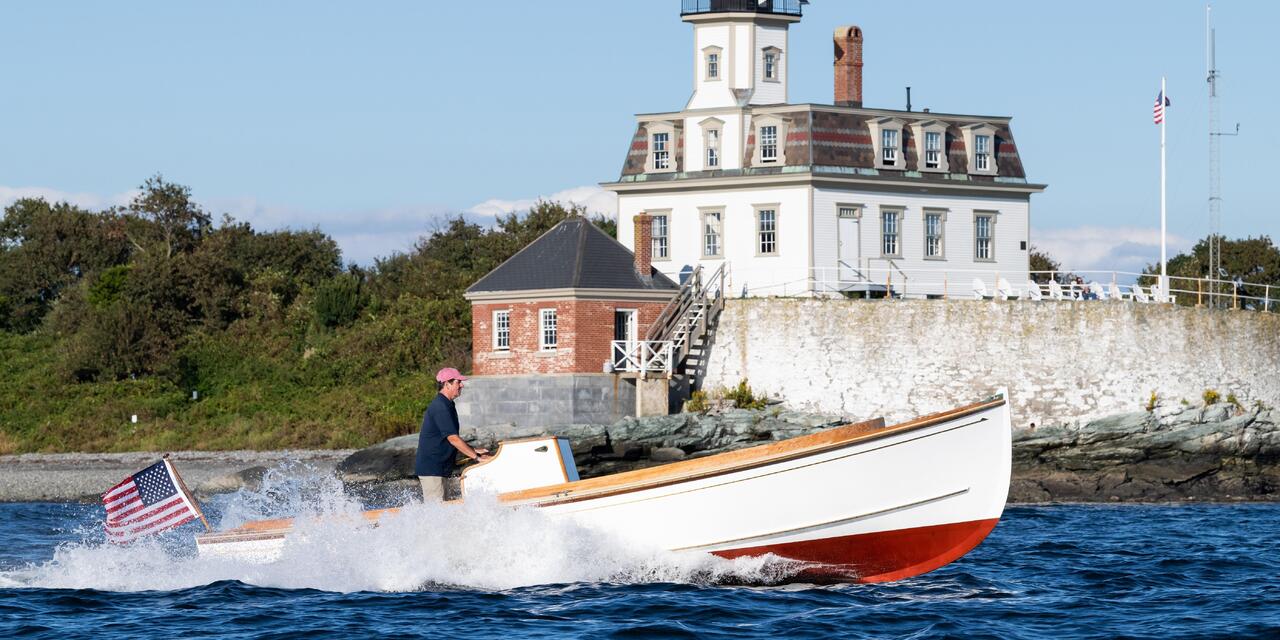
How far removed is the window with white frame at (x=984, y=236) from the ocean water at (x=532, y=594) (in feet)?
75.6

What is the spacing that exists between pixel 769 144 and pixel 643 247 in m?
4.41

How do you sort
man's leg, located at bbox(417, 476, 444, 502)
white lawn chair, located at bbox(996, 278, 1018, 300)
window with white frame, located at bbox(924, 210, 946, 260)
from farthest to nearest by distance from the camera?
window with white frame, located at bbox(924, 210, 946, 260)
white lawn chair, located at bbox(996, 278, 1018, 300)
man's leg, located at bbox(417, 476, 444, 502)

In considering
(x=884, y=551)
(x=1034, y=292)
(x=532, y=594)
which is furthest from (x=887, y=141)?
(x=532, y=594)

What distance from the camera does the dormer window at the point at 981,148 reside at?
45.8 m

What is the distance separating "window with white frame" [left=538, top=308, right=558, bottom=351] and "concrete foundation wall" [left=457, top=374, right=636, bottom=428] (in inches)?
30.8

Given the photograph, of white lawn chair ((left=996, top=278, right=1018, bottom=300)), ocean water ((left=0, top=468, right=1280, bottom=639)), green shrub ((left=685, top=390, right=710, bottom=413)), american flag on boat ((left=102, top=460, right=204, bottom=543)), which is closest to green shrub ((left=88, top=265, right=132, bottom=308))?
green shrub ((left=685, top=390, right=710, bottom=413))

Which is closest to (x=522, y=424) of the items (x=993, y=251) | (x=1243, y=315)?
(x=993, y=251)

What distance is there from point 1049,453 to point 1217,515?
6.49 metres

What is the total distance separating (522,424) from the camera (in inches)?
1588

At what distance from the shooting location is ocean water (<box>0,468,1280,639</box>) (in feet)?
57.7

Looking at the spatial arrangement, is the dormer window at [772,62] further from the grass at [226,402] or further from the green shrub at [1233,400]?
the green shrub at [1233,400]

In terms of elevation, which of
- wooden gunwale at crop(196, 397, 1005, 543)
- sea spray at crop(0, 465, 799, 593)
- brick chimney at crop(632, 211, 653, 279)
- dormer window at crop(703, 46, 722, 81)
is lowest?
sea spray at crop(0, 465, 799, 593)

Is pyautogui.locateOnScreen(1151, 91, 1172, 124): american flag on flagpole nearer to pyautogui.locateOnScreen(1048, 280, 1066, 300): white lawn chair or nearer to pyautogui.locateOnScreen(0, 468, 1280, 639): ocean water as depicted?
A: pyautogui.locateOnScreen(1048, 280, 1066, 300): white lawn chair

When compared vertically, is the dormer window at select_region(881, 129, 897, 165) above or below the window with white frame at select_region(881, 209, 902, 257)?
above
